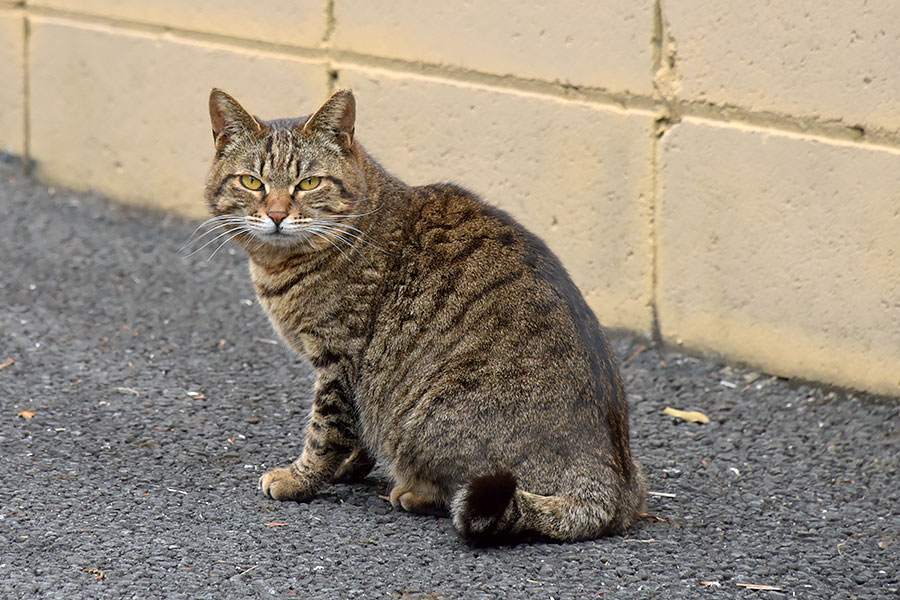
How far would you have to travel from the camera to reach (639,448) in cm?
464

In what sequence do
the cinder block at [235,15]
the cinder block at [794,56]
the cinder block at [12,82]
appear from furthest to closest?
the cinder block at [12,82], the cinder block at [235,15], the cinder block at [794,56]

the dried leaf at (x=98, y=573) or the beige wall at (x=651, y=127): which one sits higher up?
the beige wall at (x=651, y=127)

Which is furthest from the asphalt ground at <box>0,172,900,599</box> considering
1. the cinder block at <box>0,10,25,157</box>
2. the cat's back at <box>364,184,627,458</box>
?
the cinder block at <box>0,10,25,157</box>

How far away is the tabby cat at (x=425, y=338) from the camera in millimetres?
3688

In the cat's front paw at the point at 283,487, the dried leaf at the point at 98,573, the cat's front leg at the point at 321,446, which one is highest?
the cat's front leg at the point at 321,446

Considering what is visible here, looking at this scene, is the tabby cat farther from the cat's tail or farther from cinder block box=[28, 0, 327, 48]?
cinder block box=[28, 0, 327, 48]

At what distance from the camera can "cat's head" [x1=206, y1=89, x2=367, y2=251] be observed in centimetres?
398

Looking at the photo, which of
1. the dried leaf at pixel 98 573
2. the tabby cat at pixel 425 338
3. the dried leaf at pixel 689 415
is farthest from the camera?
the dried leaf at pixel 689 415

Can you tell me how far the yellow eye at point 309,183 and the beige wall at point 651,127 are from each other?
1821mm

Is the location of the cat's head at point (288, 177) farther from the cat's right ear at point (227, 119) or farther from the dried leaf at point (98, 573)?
the dried leaf at point (98, 573)

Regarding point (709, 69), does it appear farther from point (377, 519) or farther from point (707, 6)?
point (377, 519)

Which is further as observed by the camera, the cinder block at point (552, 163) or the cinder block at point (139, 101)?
the cinder block at point (139, 101)

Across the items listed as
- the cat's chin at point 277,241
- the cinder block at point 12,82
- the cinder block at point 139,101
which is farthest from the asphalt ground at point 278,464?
the cinder block at point 12,82

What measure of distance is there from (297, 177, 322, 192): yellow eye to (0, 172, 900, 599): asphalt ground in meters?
1.06
